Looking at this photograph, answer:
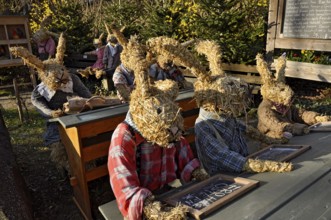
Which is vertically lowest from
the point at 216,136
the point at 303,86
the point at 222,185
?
the point at 303,86

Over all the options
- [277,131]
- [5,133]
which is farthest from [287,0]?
[5,133]

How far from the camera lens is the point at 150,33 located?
8953 mm

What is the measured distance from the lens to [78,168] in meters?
3.41

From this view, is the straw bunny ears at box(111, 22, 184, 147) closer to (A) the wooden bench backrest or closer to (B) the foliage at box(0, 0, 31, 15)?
(A) the wooden bench backrest

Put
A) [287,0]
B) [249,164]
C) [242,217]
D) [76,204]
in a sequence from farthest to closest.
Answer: [287,0] < [76,204] < [249,164] < [242,217]

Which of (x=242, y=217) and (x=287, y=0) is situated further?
(x=287, y=0)

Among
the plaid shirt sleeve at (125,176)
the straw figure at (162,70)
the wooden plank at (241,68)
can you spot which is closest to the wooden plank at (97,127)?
the plaid shirt sleeve at (125,176)

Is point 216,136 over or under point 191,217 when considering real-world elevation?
over

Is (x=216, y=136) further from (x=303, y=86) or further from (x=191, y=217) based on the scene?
(x=303, y=86)

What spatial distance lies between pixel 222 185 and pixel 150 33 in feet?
24.5

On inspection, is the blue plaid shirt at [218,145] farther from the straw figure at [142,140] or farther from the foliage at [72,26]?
the foliage at [72,26]

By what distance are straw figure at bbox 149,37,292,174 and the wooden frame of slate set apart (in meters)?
0.22

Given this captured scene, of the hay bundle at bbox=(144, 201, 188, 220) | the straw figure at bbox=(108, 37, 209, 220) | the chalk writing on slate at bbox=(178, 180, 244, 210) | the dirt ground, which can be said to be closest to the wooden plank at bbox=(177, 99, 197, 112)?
the dirt ground

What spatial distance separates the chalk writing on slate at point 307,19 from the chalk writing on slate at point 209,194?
436cm
